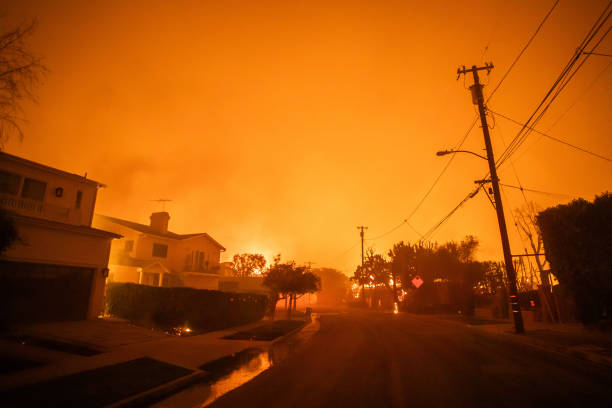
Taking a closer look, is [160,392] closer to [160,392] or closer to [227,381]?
[160,392]

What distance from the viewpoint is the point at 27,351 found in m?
11.7

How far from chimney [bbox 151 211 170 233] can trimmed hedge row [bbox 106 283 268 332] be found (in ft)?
58.6

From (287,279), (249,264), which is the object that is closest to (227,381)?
(287,279)

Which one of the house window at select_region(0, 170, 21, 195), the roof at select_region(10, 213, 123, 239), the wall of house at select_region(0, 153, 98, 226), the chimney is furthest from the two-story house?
the house window at select_region(0, 170, 21, 195)

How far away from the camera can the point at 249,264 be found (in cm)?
8425

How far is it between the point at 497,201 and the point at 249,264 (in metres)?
71.1

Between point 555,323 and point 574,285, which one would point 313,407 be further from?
point 555,323

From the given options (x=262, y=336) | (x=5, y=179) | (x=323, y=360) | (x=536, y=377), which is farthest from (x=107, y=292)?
(x=536, y=377)

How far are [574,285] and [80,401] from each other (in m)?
22.2

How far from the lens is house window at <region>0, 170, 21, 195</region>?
62.0ft

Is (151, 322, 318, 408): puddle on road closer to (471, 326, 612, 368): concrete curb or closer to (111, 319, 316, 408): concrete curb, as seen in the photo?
(111, 319, 316, 408): concrete curb

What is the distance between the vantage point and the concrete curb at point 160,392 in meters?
6.99

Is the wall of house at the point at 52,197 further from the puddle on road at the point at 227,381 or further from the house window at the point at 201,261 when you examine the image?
the house window at the point at 201,261

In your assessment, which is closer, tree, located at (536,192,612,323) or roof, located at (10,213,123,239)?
tree, located at (536,192,612,323)
